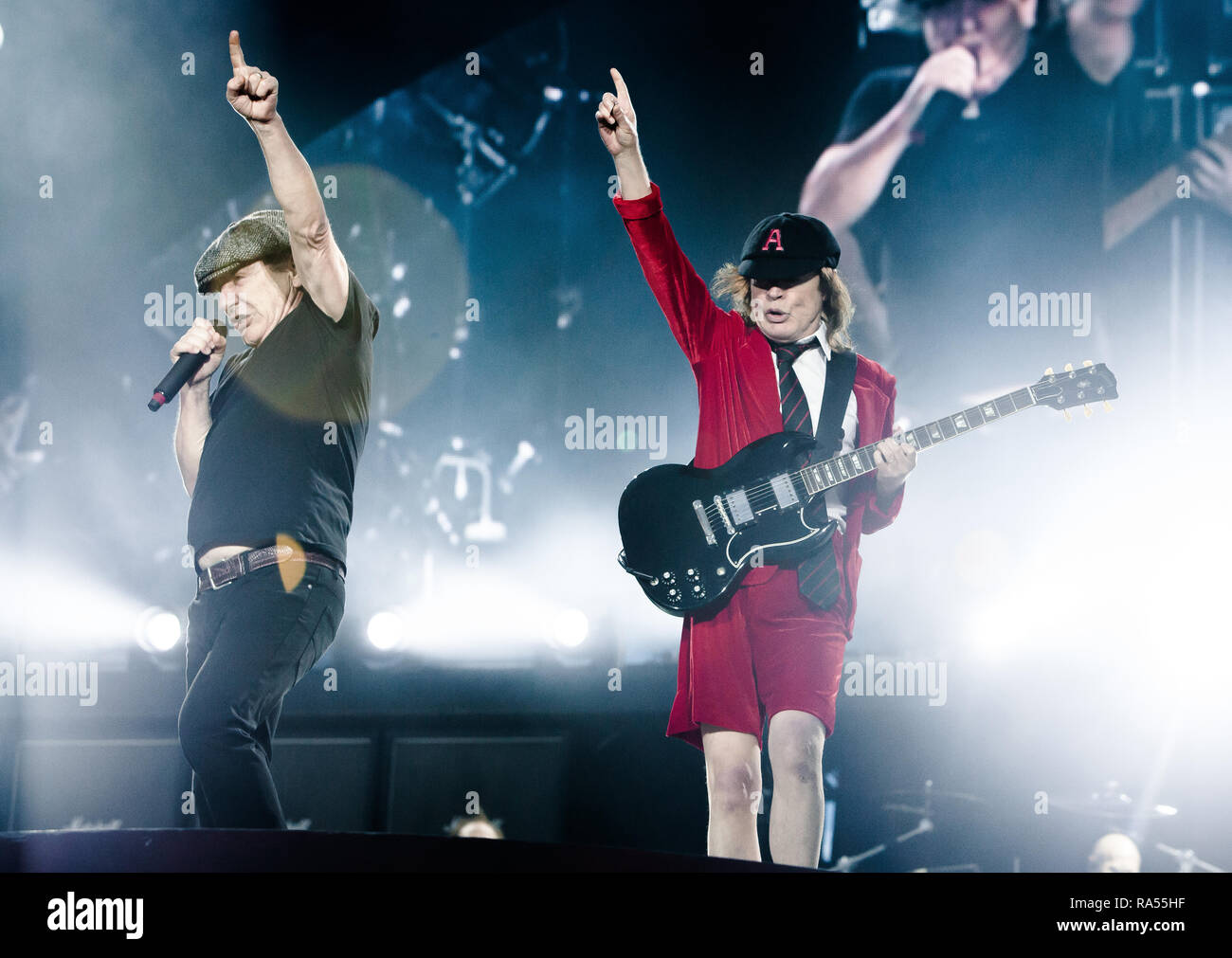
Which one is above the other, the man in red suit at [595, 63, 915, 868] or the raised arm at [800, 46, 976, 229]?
the raised arm at [800, 46, 976, 229]

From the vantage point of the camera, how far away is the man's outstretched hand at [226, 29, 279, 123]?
200cm

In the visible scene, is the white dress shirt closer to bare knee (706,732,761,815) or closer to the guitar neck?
the guitar neck

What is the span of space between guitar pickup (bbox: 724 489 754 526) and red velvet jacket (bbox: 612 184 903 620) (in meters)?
0.14

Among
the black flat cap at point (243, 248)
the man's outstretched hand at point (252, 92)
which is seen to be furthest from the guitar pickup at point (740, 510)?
the man's outstretched hand at point (252, 92)

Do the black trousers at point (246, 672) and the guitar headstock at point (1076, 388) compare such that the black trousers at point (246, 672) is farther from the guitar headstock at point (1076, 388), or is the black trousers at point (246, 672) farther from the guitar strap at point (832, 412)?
the guitar headstock at point (1076, 388)

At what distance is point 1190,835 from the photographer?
294 centimetres

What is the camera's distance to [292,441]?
88.0 inches

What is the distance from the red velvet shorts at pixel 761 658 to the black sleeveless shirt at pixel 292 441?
949mm

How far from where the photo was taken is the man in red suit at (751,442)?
248 cm

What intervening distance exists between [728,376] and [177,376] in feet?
4.54

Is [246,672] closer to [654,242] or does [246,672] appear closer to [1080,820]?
[654,242]

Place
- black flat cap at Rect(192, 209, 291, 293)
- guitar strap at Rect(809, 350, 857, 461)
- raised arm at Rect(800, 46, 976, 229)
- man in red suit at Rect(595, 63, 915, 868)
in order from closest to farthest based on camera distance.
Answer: black flat cap at Rect(192, 209, 291, 293), man in red suit at Rect(595, 63, 915, 868), guitar strap at Rect(809, 350, 857, 461), raised arm at Rect(800, 46, 976, 229)

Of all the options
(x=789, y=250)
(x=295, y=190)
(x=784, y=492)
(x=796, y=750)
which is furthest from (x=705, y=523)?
(x=295, y=190)
